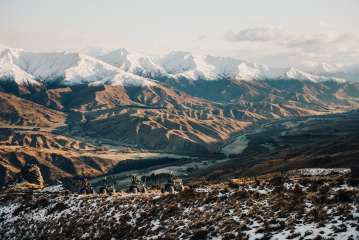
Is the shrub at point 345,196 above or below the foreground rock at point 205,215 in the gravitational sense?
above

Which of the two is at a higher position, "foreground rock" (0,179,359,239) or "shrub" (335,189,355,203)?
"shrub" (335,189,355,203)

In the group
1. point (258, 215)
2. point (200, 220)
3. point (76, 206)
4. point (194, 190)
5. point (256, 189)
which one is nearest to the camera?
point (258, 215)

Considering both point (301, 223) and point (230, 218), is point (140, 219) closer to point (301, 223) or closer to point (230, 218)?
point (230, 218)

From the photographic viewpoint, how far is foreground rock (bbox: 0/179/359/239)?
39750 mm

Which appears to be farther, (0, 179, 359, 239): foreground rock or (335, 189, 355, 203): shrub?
(335, 189, 355, 203): shrub

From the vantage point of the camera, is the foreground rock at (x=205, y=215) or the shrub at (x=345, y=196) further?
the shrub at (x=345, y=196)

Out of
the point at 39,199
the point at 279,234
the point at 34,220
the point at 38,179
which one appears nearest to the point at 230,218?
the point at 279,234

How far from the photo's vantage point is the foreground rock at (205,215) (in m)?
39.8

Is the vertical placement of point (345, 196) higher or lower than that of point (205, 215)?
higher

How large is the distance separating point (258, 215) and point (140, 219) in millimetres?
16601

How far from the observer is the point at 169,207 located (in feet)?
184

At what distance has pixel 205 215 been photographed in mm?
50188

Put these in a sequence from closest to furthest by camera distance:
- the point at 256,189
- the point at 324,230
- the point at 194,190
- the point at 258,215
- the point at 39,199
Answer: the point at 324,230, the point at 258,215, the point at 256,189, the point at 194,190, the point at 39,199

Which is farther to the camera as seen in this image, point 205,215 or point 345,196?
point 205,215
